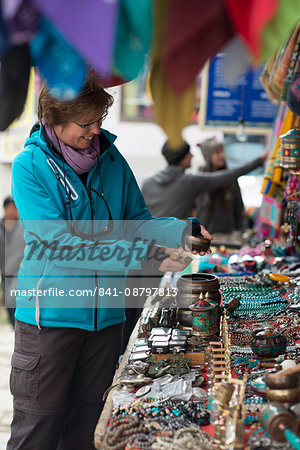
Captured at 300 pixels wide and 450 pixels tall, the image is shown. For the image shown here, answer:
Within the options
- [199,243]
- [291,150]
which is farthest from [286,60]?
[199,243]

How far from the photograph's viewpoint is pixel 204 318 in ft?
7.64

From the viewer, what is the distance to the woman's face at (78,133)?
2.20m

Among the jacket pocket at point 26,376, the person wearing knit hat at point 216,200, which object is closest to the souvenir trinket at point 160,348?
the jacket pocket at point 26,376

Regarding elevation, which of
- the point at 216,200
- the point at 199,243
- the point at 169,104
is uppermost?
the point at 169,104

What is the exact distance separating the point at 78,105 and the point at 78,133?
131mm

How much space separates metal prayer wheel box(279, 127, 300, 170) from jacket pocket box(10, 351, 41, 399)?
167 cm

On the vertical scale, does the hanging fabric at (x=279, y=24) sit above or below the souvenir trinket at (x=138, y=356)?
above

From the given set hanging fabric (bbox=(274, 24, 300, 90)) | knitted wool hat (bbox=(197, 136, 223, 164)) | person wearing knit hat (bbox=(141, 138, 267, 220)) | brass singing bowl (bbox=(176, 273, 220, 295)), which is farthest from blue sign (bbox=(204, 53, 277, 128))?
brass singing bowl (bbox=(176, 273, 220, 295))

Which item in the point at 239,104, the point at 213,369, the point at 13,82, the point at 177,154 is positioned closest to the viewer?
the point at 13,82

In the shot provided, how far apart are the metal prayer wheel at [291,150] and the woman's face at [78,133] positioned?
122 cm

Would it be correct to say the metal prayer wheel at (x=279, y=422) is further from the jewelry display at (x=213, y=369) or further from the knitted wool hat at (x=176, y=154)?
the knitted wool hat at (x=176, y=154)

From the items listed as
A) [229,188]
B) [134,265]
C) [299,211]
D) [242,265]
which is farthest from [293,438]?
[229,188]

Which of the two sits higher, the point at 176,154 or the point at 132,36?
the point at 132,36

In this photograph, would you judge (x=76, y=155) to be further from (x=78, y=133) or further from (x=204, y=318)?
(x=204, y=318)
